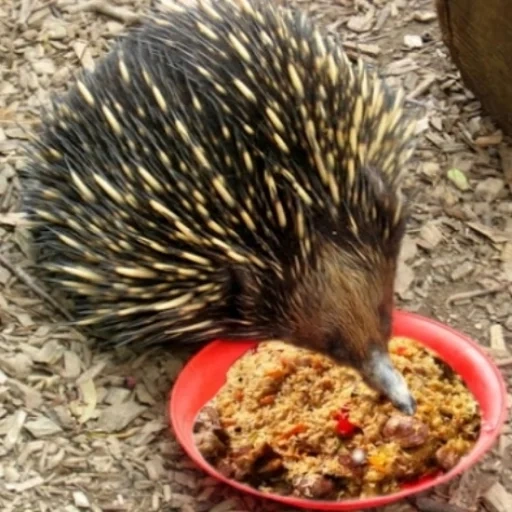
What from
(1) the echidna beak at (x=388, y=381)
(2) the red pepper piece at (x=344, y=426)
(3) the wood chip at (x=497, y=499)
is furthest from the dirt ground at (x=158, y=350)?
(1) the echidna beak at (x=388, y=381)

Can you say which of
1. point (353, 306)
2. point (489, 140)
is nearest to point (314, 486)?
point (353, 306)

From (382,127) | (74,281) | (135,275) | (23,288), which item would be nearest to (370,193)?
(382,127)

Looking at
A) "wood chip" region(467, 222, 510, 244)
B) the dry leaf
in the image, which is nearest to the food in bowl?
"wood chip" region(467, 222, 510, 244)

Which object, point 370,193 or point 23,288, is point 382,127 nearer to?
point 370,193

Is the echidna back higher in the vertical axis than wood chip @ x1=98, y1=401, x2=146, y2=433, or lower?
higher

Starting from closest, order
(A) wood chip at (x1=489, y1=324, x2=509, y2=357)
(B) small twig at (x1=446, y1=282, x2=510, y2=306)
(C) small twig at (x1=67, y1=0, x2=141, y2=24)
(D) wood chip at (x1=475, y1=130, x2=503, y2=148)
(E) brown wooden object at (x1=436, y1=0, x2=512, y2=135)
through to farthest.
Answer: (A) wood chip at (x1=489, y1=324, x2=509, y2=357) < (B) small twig at (x1=446, y1=282, x2=510, y2=306) < (E) brown wooden object at (x1=436, y1=0, x2=512, y2=135) < (D) wood chip at (x1=475, y1=130, x2=503, y2=148) < (C) small twig at (x1=67, y1=0, x2=141, y2=24)

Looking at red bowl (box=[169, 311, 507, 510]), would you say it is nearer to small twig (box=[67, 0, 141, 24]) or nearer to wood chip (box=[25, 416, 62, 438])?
wood chip (box=[25, 416, 62, 438])

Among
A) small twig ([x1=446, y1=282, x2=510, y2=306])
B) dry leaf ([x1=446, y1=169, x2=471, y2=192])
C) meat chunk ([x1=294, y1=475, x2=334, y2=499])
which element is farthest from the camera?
dry leaf ([x1=446, y1=169, x2=471, y2=192])

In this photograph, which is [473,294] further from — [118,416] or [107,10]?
[107,10]
